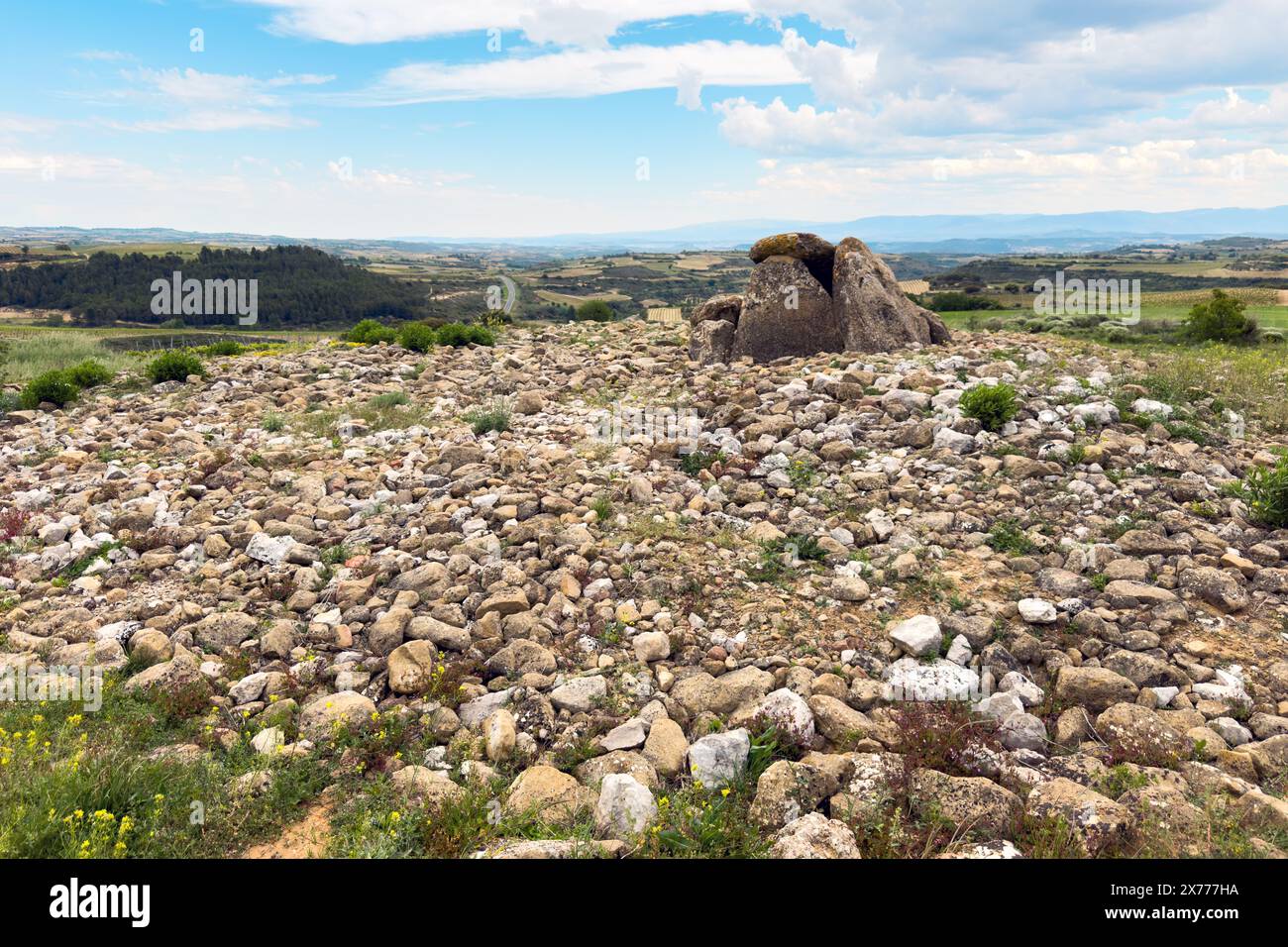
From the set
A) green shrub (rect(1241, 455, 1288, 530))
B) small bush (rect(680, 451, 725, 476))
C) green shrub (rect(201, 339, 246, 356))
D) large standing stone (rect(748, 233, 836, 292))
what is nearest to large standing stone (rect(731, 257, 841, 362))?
large standing stone (rect(748, 233, 836, 292))

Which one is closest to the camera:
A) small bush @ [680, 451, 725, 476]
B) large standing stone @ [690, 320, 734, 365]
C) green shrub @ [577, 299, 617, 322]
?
small bush @ [680, 451, 725, 476]

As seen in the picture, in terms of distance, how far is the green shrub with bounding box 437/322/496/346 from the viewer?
2098 centimetres

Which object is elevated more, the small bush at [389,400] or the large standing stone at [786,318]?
the large standing stone at [786,318]

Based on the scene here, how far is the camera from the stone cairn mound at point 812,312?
1570 cm

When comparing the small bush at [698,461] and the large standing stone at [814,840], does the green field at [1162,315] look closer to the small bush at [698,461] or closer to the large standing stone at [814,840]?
the small bush at [698,461]

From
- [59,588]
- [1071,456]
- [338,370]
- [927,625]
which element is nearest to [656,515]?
[927,625]

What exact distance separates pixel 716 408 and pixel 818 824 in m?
8.98

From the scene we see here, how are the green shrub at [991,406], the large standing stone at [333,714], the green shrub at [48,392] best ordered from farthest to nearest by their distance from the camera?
1. the green shrub at [48,392]
2. the green shrub at [991,406]
3. the large standing stone at [333,714]

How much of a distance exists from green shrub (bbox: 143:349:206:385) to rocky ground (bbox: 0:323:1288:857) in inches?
225

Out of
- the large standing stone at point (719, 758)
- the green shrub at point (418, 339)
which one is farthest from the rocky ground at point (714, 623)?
the green shrub at point (418, 339)

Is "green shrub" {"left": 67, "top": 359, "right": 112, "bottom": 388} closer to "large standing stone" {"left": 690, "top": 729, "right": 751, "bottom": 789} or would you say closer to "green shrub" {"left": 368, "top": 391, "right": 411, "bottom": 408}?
"green shrub" {"left": 368, "top": 391, "right": 411, "bottom": 408}

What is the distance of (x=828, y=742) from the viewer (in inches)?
188

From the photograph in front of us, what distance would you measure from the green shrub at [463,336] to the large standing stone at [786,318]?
872 centimetres

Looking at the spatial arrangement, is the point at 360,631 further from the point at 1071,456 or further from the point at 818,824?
the point at 1071,456
